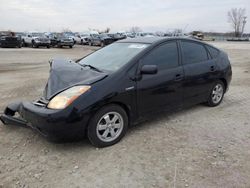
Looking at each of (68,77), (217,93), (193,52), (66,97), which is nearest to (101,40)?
(217,93)

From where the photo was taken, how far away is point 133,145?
368cm

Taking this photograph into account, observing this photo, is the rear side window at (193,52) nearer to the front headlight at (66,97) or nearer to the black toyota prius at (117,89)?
the black toyota prius at (117,89)

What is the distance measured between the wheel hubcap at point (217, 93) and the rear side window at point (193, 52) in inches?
28.2

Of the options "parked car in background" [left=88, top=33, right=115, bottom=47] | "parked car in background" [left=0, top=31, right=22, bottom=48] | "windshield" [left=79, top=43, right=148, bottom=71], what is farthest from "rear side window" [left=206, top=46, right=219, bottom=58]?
"parked car in background" [left=0, top=31, right=22, bottom=48]

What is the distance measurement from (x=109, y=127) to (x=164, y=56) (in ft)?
5.13

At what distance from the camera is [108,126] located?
363 cm

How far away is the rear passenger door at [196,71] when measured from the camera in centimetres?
461

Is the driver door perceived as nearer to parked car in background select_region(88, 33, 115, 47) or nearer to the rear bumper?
the rear bumper

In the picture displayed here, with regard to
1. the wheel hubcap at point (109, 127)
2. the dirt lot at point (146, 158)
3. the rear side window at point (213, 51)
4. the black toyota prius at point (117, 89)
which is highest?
the rear side window at point (213, 51)

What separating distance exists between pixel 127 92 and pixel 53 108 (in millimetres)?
1051

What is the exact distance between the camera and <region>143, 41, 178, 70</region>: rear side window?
13.4 feet

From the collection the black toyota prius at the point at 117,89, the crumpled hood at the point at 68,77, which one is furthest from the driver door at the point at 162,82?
the crumpled hood at the point at 68,77

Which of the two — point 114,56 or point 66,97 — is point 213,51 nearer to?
point 114,56

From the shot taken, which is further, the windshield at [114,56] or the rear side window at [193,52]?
the rear side window at [193,52]
